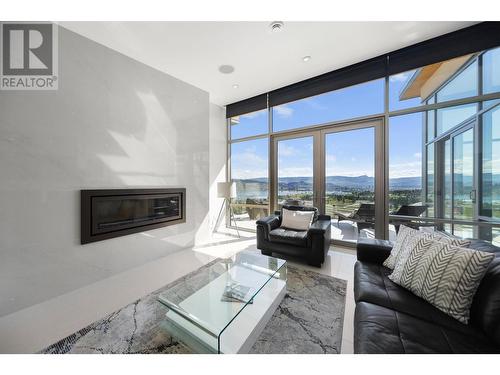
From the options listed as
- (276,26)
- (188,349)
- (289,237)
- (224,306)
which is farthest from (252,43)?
(188,349)

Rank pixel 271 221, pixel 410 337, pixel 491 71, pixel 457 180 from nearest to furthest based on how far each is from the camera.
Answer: pixel 410 337 < pixel 491 71 < pixel 457 180 < pixel 271 221

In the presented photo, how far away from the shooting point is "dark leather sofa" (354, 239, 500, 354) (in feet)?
3.23

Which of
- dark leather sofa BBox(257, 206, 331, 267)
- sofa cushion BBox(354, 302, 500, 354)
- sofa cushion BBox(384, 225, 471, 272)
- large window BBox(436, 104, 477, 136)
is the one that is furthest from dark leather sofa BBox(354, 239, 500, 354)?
large window BBox(436, 104, 477, 136)

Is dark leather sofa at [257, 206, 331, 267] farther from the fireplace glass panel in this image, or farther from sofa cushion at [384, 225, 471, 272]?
the fireplace glass panel

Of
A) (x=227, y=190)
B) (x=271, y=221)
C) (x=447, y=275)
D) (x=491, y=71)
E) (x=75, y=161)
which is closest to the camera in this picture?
(x=447, y=275)

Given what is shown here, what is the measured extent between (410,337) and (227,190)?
3695 mm

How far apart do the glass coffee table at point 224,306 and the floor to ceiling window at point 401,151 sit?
216 centimetres

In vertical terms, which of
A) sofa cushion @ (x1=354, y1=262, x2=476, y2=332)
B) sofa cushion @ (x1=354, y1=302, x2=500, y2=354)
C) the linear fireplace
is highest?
the linear fireplace

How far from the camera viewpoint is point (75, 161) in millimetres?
2322

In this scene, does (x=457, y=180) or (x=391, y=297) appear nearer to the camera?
(x=391, y=297)

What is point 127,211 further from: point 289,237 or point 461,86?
point 461,86

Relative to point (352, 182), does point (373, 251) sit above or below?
below

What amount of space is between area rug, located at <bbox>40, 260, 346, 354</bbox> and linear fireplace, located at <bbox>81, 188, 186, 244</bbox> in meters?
1.11
